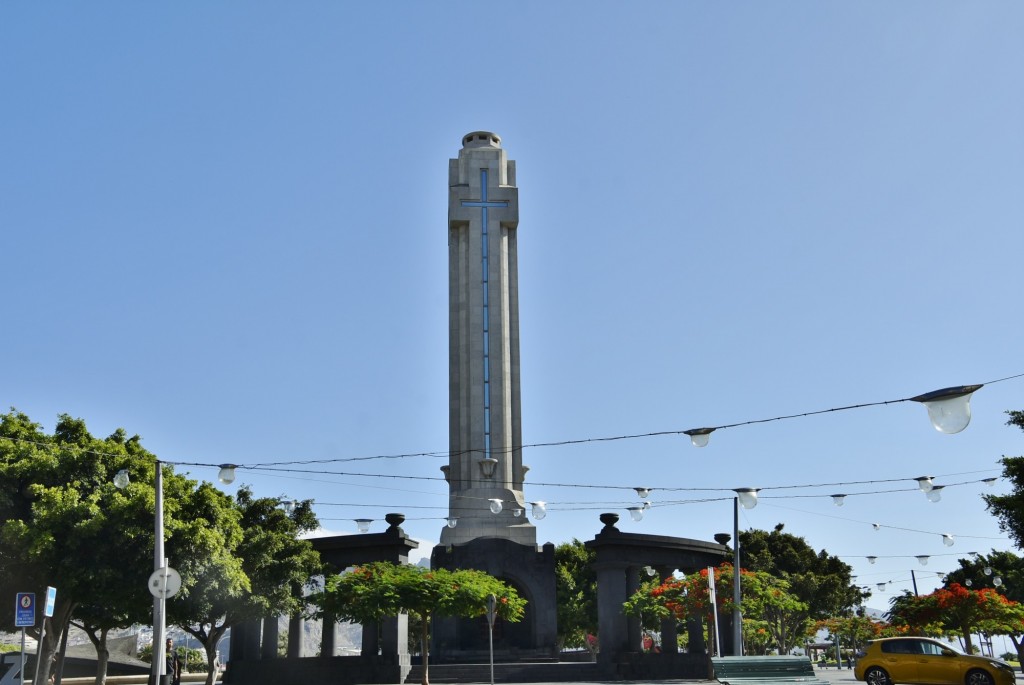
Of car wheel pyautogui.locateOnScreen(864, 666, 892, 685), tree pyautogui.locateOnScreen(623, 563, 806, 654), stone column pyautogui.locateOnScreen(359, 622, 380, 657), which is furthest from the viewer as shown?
stone column pyautogui.locateOnScreen(359, 622, 380, 657)

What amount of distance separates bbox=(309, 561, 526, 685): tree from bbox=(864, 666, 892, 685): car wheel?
47.6 feet

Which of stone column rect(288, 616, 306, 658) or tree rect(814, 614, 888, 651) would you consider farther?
tree rect(814, 614, 888, 651)

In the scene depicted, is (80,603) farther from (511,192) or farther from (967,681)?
(511,192)

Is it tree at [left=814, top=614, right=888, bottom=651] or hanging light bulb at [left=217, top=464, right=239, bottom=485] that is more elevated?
hanging light bulb at [left=217, top=464, right=239, bottom=485]

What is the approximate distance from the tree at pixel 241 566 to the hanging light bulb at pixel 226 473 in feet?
24.0

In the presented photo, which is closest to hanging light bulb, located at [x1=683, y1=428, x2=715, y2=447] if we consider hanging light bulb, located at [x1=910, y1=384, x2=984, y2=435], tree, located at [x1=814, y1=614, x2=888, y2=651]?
hanging light bulb, located at [x1=910, y1=384, x2=984, y2=435]

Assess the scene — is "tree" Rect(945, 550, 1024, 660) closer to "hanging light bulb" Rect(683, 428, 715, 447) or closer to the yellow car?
the yellow car

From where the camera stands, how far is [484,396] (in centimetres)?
6028

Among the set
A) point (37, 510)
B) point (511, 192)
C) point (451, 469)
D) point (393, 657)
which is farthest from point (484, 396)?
point (37, 510)

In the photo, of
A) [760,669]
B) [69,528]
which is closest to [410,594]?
[69,528]

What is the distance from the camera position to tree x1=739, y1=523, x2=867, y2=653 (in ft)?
234

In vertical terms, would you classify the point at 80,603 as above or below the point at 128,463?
below

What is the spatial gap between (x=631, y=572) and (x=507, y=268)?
22.6 metres

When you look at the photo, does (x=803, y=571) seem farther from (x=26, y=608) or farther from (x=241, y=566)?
(x=26, y=608)
